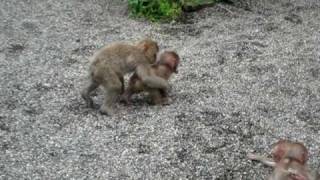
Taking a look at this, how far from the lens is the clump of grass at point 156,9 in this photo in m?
8.62

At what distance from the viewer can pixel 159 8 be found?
8.65 meters

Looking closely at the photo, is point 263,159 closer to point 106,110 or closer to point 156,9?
point 106,110

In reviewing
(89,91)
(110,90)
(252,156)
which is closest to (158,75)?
(110,90)

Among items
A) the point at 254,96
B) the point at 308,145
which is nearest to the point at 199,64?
the point at 254,96

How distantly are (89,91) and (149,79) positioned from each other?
60cm

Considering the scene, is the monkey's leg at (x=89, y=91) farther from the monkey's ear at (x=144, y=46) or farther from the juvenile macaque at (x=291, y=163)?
the juvenile macaque at (x=291, y=163)

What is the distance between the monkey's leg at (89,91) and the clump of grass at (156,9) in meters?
2.75

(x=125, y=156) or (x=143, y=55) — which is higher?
(x=143, y=55)

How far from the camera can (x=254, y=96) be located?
6.45m

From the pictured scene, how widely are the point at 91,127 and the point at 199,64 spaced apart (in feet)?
6.26

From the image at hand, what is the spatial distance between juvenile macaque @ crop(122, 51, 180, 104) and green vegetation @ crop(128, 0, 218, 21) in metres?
2.48

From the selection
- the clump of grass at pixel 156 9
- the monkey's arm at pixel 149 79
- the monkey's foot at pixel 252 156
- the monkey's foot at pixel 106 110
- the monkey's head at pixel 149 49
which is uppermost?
the monkey's head at pixel 149 49

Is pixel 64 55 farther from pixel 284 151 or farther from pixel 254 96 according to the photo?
pixel 284 151

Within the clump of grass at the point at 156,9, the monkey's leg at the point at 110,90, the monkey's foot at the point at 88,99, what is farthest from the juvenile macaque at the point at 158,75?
the clump of grass at the point at 156,9
